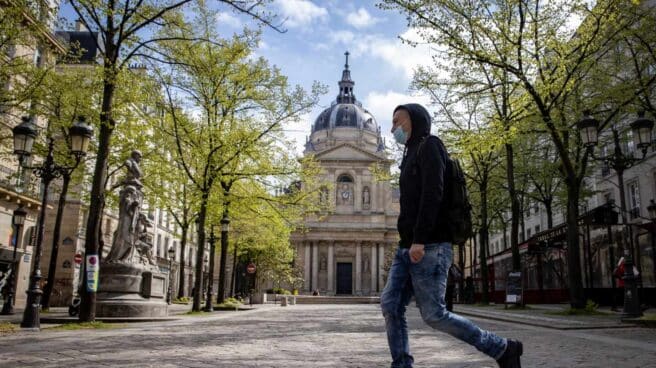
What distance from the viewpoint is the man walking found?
13.5 feet

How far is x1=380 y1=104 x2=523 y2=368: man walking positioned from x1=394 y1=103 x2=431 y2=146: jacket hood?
7cm

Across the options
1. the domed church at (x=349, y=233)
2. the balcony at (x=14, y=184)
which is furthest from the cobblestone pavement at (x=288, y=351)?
the domed church at (x=349, y=233)

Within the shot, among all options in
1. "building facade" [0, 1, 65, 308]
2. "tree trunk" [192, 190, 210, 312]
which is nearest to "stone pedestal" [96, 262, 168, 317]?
"tree trunk" [192, 190, 210, 312]

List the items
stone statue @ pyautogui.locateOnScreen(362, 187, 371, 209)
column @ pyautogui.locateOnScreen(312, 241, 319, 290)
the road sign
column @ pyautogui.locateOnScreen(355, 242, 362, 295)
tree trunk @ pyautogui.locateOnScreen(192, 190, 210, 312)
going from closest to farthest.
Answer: the road sign → tree trunk @ pyautogui.locateOnScreen(192, 190, 210, 312) → column @ pyautogui.locateOnScreen(355, 242, 362, 295) → column @ pyautogui.locateOnScreen(312, 241, 319, 290) → stone statue @ pyautogui.locateOnScreen(362, 187, 371, 209)

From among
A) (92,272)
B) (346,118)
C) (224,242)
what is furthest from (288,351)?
(346,118)

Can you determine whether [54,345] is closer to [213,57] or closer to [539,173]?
[213,57]

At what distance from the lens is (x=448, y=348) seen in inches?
311

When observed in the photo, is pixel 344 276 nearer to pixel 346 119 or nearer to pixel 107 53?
pixel 346 119

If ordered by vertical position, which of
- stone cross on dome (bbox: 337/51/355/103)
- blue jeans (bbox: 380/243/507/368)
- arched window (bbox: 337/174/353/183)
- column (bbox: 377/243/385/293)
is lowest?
blue jeans (bbox: 380/243/507/368)

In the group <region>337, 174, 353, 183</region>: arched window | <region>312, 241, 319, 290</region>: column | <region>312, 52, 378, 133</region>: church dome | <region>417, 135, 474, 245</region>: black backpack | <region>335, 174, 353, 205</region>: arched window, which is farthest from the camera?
<region>312, 52, 378, 133</region>: church dome

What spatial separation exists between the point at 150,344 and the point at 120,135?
16699mm

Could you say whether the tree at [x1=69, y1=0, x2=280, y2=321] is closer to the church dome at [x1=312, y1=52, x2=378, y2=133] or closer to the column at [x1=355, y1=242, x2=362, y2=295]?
the column at [x1=355, y1=242, x2=362, y2=295]

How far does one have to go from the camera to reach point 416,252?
13.4 ft

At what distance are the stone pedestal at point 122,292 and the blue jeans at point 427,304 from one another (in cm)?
1166
